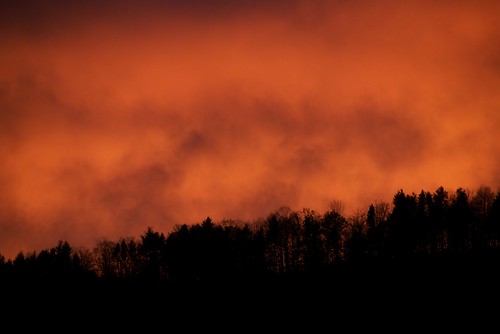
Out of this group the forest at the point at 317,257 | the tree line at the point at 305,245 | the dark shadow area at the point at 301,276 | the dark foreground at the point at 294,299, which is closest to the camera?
the dark foreground at the point at 294,299

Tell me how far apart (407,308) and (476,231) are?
227ft

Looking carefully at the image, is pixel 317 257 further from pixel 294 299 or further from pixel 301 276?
pixel 294 299

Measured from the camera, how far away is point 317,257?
4151 inches

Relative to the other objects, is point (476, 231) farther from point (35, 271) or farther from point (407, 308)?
point (35, 271)

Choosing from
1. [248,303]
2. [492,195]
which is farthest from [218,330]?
[492,195]

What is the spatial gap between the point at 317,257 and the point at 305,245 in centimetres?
433

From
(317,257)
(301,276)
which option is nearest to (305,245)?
(317,257)

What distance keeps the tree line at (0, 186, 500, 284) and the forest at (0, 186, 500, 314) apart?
0.76 feet

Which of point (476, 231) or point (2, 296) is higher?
point (476, 231)

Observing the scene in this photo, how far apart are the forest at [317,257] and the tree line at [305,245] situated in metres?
0.23

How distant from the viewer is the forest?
217ft

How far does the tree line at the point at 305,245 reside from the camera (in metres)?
87.3

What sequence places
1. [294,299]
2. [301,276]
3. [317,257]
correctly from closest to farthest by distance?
1. [294,299]
2. [301,276]
3. [317,257]

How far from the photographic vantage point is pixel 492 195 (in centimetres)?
12112
